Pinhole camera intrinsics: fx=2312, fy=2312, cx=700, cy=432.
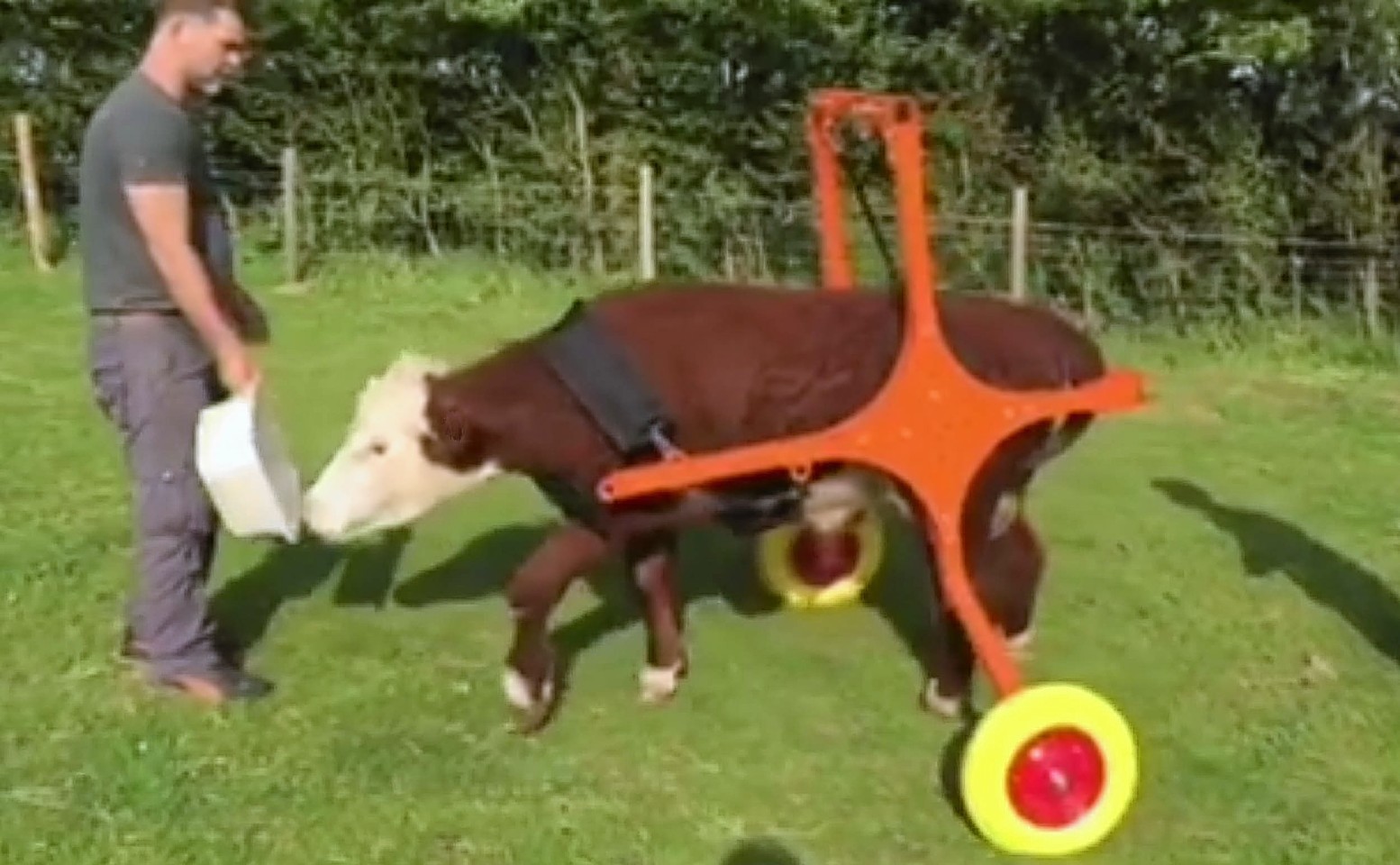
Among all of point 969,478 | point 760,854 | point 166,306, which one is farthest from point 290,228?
point 760,854

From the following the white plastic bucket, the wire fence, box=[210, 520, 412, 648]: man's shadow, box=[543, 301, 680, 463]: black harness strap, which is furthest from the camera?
the wire fence

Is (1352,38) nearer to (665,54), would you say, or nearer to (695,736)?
(665,54)

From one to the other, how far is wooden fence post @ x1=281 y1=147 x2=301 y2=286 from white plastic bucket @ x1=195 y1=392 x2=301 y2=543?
10.7 meters

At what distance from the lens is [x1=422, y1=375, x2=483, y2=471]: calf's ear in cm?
588

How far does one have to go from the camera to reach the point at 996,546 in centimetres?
621

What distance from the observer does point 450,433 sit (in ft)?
19.3

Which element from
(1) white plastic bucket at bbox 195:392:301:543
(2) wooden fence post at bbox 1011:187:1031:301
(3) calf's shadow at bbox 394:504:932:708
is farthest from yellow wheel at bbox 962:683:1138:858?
(2) wooden fence post at bbox 1011:187:1031:301

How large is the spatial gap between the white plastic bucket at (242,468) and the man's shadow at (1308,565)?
11.1 feet

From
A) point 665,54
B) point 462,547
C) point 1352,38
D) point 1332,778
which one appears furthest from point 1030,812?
point 665,54

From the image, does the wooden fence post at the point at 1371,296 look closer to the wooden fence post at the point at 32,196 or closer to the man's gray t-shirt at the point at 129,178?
the wooden fence post at the point at 32,196

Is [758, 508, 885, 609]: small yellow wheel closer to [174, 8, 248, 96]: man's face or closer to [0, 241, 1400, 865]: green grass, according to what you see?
[0, 241, 1400, 865]: green grass

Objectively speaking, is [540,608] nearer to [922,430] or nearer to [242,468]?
[242,468]

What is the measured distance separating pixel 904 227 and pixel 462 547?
279 centimetres

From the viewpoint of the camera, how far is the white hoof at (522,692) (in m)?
6.02
